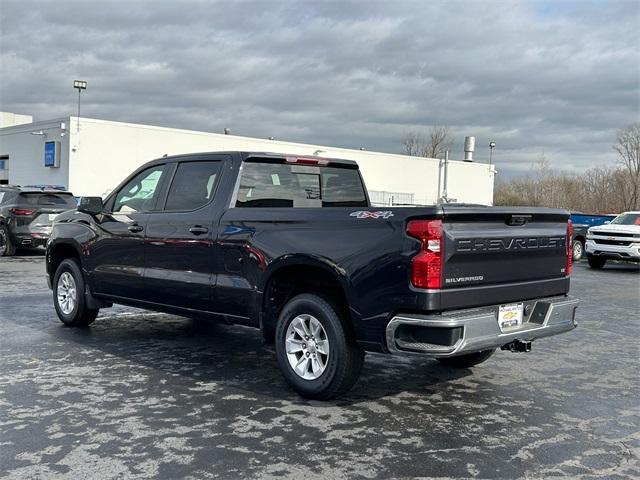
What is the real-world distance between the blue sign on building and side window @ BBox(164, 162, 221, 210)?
26.7 metres

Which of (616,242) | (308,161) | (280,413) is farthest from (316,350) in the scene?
→ (616,242)

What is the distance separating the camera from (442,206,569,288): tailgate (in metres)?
4.68

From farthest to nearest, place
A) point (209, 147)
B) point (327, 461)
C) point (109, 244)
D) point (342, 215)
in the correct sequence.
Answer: point (209, 147) → point (109, 244) → point (342, 215) → point (327, 461)

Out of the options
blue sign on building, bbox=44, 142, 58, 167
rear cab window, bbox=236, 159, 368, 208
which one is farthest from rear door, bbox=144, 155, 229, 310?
blue sign on building, bbox=44, 142, 58, 167

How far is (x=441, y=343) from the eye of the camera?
4.59 metres

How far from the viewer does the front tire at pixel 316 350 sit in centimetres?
506

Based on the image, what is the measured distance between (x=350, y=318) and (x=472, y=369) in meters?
1.85

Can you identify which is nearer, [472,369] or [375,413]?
[375,413]

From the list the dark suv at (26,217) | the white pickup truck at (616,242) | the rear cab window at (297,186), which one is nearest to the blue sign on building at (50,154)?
the dark suv at (26,217)

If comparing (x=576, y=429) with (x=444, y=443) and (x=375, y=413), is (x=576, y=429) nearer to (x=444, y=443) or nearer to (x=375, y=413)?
(x=444, y=443)

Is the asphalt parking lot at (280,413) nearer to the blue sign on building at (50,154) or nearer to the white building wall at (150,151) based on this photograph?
the white building wall at (150,151)

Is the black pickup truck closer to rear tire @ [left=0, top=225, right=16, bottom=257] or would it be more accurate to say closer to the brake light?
the brake light

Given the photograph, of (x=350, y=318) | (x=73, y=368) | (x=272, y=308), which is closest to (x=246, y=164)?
(x=272, y=308)

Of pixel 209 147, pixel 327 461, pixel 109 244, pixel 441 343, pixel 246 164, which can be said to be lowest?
pixel 327 461
